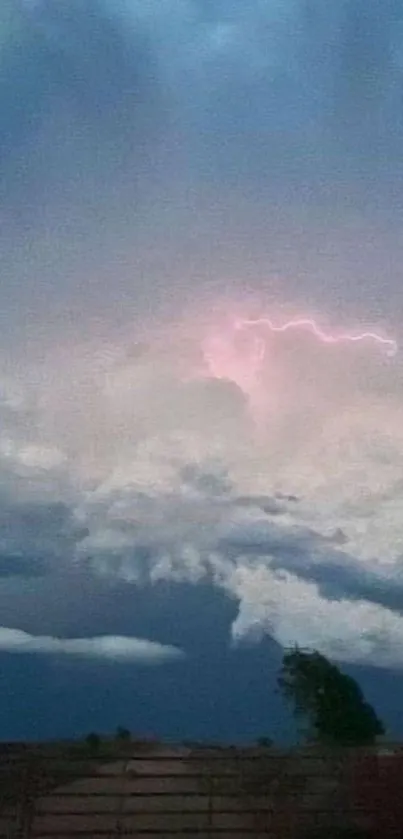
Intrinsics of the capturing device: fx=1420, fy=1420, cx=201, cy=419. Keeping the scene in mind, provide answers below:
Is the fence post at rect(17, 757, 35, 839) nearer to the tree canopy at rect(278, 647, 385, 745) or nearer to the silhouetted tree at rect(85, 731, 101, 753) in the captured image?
the silhouetted tree at rect(85, 731, 101, 753)

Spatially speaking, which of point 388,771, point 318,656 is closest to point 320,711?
point 318,656

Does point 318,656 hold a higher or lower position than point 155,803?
higher

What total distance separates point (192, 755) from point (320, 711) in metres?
1.15

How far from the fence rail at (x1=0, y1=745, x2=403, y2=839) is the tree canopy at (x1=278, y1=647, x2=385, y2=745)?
2.72 feet

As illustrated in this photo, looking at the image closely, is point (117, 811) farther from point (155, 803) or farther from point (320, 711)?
point (320, 711)

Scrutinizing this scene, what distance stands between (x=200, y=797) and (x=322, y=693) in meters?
1.32

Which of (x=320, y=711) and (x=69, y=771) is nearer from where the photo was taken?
(x=69, y=771)

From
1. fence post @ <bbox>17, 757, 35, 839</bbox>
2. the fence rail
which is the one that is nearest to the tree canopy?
the fence rail

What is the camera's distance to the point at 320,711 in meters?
8.34

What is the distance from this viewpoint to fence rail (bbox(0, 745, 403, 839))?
23.6 ft

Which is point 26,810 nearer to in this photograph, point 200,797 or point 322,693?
point 200,797

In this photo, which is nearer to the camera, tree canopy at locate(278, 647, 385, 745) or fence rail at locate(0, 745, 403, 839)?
fence rail at locate(0, 745, 403, 839)

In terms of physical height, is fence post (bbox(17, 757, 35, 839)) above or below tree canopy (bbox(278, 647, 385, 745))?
below

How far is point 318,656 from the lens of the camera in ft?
27.3
